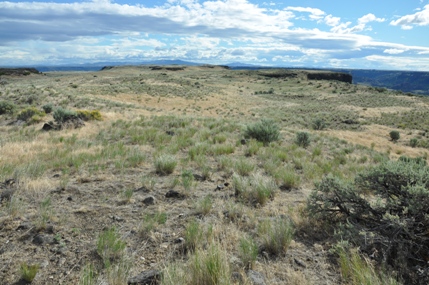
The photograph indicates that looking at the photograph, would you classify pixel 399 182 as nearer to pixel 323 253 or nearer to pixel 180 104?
pixel 323 253

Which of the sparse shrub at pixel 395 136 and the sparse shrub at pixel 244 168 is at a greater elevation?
the sparse shrub at pixel 244 168

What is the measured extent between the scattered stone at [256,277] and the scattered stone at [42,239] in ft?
8.45

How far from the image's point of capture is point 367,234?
12.0ft

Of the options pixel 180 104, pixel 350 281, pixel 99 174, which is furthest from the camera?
pixel 180 104

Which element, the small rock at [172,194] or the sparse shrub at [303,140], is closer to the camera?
the small rock at [172,194]

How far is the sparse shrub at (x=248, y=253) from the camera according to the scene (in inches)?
131

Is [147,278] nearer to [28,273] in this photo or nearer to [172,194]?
[28,273]

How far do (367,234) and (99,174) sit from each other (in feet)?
17.4

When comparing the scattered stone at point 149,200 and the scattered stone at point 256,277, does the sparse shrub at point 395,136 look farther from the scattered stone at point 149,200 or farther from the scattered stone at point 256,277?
the scattered stone at point 256,277

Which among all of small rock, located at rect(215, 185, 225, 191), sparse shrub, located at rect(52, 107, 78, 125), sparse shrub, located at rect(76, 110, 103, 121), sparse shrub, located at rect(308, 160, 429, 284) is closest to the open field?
Result: small rock, located at rect(215, 185, 225, 191)

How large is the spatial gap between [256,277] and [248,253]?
0.31 m

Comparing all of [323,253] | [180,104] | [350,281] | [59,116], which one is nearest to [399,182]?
[323,253]

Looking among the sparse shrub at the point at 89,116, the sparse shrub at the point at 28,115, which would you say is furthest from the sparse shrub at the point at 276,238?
the sparse shrub at the point at 28,115

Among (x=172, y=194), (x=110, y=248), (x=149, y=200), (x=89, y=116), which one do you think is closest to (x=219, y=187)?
Answer: (x=172, y=194)
